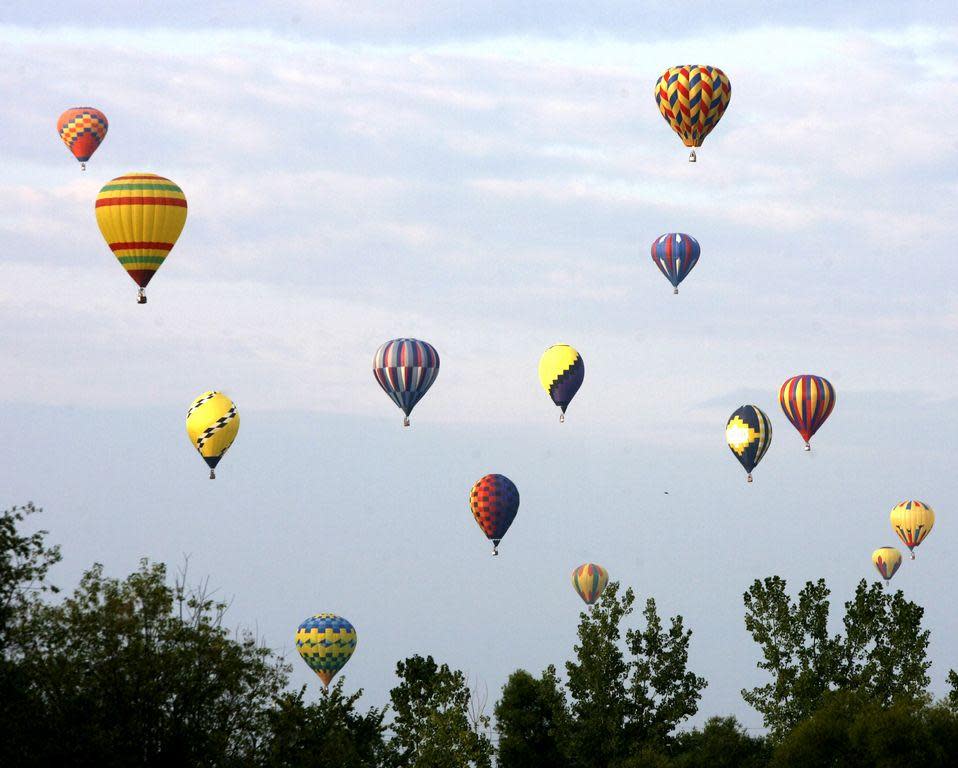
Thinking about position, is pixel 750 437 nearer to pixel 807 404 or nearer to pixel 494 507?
pixel 807 404

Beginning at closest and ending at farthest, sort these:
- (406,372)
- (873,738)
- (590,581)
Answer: (873,738), (406,372), (590,581)

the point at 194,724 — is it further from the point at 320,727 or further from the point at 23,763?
the point at 320,727

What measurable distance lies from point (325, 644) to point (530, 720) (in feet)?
80.6

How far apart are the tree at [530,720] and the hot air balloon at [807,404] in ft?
74.9

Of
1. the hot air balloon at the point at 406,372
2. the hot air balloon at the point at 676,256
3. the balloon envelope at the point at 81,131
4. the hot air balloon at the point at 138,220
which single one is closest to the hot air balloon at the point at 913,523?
the hot air balloon at the point at 676,256

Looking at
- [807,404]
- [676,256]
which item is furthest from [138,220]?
[807,404]

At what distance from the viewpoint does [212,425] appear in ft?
316

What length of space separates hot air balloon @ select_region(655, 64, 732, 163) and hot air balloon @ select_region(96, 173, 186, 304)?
26.2 metres

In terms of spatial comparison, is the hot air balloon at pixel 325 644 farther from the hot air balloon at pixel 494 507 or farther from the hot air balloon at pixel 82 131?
the hot air balloon at pixel 82 131

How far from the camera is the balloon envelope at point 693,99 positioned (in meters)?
86.6

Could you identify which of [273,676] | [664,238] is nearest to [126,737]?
[273,676]

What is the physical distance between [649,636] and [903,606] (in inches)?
469

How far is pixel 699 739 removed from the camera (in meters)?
79.6

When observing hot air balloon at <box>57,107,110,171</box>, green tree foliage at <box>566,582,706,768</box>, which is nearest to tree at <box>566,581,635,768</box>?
green tree foliage at <box>566,582,706,768</box>
